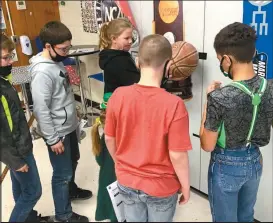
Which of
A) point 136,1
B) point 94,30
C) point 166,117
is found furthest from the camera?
point 94,30

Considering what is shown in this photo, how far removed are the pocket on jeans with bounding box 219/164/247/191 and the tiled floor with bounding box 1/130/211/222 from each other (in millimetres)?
830

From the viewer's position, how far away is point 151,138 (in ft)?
4.27

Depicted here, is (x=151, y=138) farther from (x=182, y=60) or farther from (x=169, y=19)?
(x=169, y=19)

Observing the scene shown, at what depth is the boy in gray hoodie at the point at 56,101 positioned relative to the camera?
5.95ft

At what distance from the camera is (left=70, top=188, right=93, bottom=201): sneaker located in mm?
2531

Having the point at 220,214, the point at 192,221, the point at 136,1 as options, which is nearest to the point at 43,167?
the point at 192,221

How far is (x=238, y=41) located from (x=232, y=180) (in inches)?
24.7

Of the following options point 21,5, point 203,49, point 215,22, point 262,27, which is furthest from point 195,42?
point 21,5

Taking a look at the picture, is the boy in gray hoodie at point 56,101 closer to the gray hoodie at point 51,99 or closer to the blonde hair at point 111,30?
the gray hoodie at point 51,99

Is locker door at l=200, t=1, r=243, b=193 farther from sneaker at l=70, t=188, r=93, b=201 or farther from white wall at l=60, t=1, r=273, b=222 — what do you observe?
sneaker at l=70, t=188, r=93, b=201

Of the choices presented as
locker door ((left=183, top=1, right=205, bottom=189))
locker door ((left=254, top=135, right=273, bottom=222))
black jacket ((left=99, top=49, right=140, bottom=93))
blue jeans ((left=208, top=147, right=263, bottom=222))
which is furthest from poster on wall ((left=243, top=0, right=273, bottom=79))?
black jacket ((left=99, top=49, right=140, bottom=93))

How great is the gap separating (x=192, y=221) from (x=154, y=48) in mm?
1432

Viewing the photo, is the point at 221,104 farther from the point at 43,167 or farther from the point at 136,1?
the point at 43,167

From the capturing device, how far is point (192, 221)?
221 centimetres
